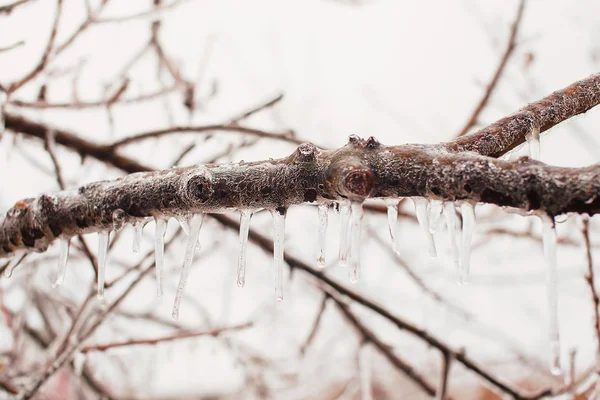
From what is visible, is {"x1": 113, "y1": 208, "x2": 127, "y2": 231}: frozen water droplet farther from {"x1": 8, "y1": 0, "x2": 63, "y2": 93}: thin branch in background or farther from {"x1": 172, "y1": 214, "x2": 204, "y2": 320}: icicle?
{"x1": 8, "y1": 0, "x2": 63, "y2": 93}: thin branch in background

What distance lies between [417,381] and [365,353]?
0.30 m

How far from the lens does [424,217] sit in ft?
3.21

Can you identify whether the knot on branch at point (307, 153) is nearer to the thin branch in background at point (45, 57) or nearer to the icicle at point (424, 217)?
the icicle at point (424, 217)

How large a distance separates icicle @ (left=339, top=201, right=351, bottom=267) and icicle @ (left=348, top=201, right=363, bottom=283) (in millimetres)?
16

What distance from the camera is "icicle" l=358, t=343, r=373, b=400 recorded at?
209 centimetres

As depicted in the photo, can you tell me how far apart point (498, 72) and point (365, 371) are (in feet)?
5.75

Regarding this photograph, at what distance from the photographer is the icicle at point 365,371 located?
2.09 m

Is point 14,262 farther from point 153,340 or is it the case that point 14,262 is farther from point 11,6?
point 11,6

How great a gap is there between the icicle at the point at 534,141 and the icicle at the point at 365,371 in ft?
5.08

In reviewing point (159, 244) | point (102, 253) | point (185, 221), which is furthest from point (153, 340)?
point (185, 221)

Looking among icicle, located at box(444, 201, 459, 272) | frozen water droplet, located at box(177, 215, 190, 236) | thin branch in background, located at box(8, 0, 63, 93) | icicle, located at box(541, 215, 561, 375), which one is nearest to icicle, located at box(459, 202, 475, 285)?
icicle, located at box(444, 201, 459, 272)

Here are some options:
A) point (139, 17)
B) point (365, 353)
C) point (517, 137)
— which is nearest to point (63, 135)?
point (139, 17)

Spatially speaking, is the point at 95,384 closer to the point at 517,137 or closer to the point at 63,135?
the point at 63,135

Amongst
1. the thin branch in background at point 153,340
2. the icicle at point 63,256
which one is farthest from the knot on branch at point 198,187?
the thin branch in background at point 153,340
